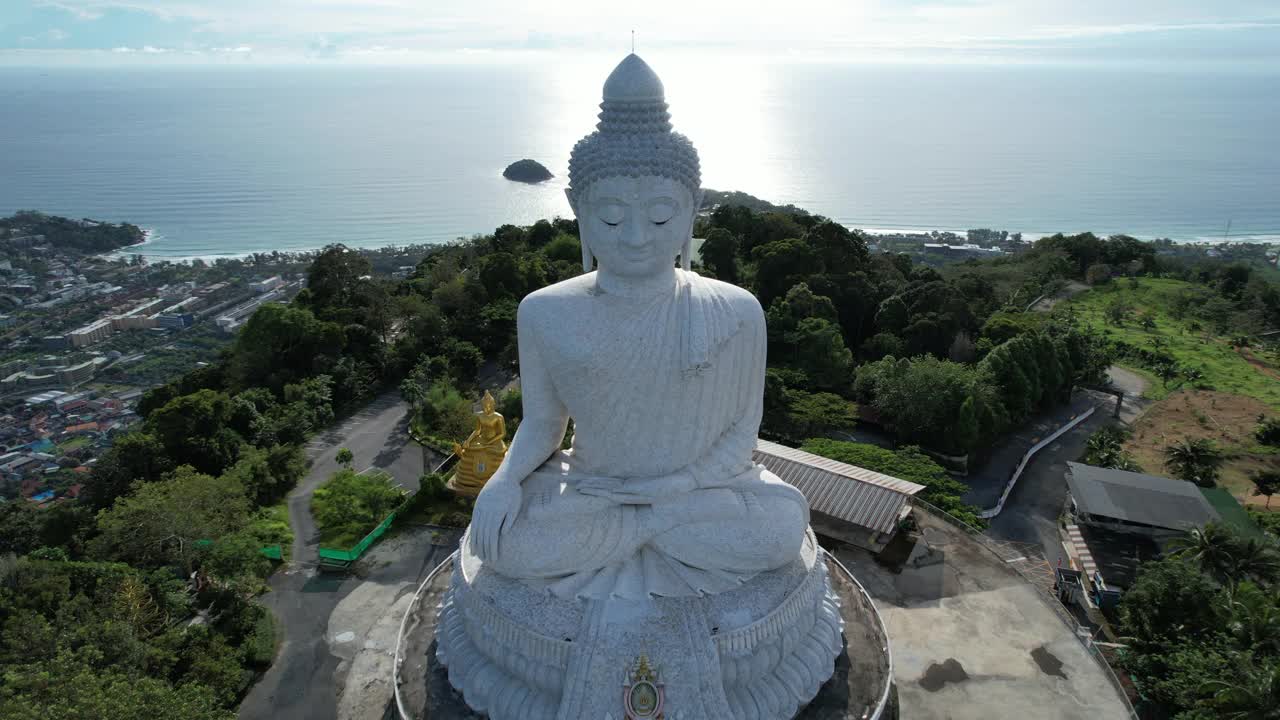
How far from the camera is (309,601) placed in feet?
37.2

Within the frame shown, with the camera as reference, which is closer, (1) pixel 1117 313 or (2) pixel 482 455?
(2) pixel 482 455

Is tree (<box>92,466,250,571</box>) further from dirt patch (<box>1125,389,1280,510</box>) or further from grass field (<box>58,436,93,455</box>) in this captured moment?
dirt patch (<box>1125,389,1280,510</box>)

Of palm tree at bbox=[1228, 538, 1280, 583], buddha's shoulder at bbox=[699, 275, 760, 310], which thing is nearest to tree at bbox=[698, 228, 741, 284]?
palm tree at bbox=[1228, 538, 1280, 583]

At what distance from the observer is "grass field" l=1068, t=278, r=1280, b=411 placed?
78.6 ft

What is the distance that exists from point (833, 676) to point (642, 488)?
2860mm

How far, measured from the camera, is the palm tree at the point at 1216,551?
37.6 feet

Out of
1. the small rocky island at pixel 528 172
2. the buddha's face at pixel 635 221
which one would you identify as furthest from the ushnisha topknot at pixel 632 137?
the small rocky island at pixel 528 172

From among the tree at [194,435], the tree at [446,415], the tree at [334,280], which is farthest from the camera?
the tree at [334,280]

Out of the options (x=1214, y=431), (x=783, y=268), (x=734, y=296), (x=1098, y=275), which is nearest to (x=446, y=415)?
(x=734, y=296)

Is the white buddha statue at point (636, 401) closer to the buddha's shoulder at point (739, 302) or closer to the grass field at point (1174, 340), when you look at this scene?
the buddha's shoulder at point (739, 302)

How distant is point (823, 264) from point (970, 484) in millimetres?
10511

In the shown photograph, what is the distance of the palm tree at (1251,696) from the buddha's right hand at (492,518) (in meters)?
7.55

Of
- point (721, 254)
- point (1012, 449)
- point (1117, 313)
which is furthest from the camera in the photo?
point (1117, 313)

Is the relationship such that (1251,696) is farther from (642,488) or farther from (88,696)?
(88,696)
